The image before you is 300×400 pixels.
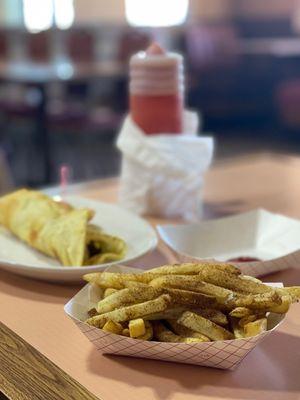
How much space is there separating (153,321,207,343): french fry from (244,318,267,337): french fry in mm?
54

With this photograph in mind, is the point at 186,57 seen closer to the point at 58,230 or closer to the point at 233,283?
the point at 58,230

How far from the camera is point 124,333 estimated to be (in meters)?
0.73

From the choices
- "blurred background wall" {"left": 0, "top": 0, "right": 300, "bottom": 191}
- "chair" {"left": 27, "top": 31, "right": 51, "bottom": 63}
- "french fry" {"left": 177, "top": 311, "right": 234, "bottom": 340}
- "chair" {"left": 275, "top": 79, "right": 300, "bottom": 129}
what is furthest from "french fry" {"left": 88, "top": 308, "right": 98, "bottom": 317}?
"chair" {"left": 275, "top": 79, "right": 300, "bottom": 129}

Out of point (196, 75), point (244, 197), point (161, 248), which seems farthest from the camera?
point (196, 75)

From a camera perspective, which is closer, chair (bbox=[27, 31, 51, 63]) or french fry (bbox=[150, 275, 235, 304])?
french fry (bbox=[150, 275, 235, 304])

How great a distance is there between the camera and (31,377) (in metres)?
0.76

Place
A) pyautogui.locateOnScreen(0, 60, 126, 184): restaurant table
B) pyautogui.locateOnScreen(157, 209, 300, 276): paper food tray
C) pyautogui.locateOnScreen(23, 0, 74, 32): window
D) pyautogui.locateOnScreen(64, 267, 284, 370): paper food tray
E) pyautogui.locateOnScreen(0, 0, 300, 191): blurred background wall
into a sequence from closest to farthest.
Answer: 1. pyautogui.locateOnScreen(64, 267, 284, 370): paper food tray
2. pyautogui.locateOnScreen(157, 209, 300, 276): paper food tray
3. pyautogui.locateOnScreen(0, 60, 126, 184): restaurant table
4. pyautogui.locateOnScreen(0, 0, 300, 191): blurred background wall
5. pyautogui.locateOnScreen(23, 0, 74, 32): window

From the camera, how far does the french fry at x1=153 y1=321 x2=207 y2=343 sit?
72 centimetres

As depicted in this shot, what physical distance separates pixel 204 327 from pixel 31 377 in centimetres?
20

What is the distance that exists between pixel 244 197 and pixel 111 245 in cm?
56

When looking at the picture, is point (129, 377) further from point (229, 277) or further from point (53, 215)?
point (53, 215)

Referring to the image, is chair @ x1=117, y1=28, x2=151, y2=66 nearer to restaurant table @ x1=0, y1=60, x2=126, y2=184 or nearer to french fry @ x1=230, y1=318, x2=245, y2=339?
restaurant table @ x1=0, y1=60, x2=126, y2=184

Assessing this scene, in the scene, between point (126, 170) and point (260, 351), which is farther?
point (126, 170)

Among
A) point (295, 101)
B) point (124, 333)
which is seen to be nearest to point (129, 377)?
point (124, 333)
